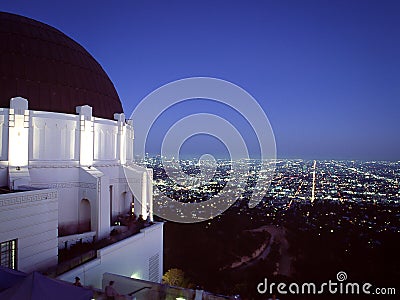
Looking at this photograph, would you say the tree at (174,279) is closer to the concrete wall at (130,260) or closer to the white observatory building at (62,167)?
the concrete wall at (130,260)

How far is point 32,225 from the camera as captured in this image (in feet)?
33.3

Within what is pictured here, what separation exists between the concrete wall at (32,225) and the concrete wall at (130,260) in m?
1.15

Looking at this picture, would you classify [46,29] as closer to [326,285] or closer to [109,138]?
[109,138]

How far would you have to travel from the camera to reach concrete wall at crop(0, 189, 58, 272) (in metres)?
9.45

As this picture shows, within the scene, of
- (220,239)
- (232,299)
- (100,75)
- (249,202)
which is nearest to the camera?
(232,299)

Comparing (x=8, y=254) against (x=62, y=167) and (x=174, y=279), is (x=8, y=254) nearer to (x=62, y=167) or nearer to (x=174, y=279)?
(x=62, y=167)

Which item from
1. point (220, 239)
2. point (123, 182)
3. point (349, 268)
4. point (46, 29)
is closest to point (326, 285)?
point (349, 268)

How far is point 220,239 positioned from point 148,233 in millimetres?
19859

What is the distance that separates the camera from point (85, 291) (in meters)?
6.46

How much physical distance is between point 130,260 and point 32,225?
16.7 feet

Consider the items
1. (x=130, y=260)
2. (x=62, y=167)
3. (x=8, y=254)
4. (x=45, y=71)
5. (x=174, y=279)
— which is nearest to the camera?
(x=8, y=254)

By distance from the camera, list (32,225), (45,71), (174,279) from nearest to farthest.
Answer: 1. (32,225)
2. (45,71)
3. (174,279)

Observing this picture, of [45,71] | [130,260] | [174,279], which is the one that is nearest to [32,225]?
[130,260]

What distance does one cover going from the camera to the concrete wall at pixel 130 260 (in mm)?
11164
